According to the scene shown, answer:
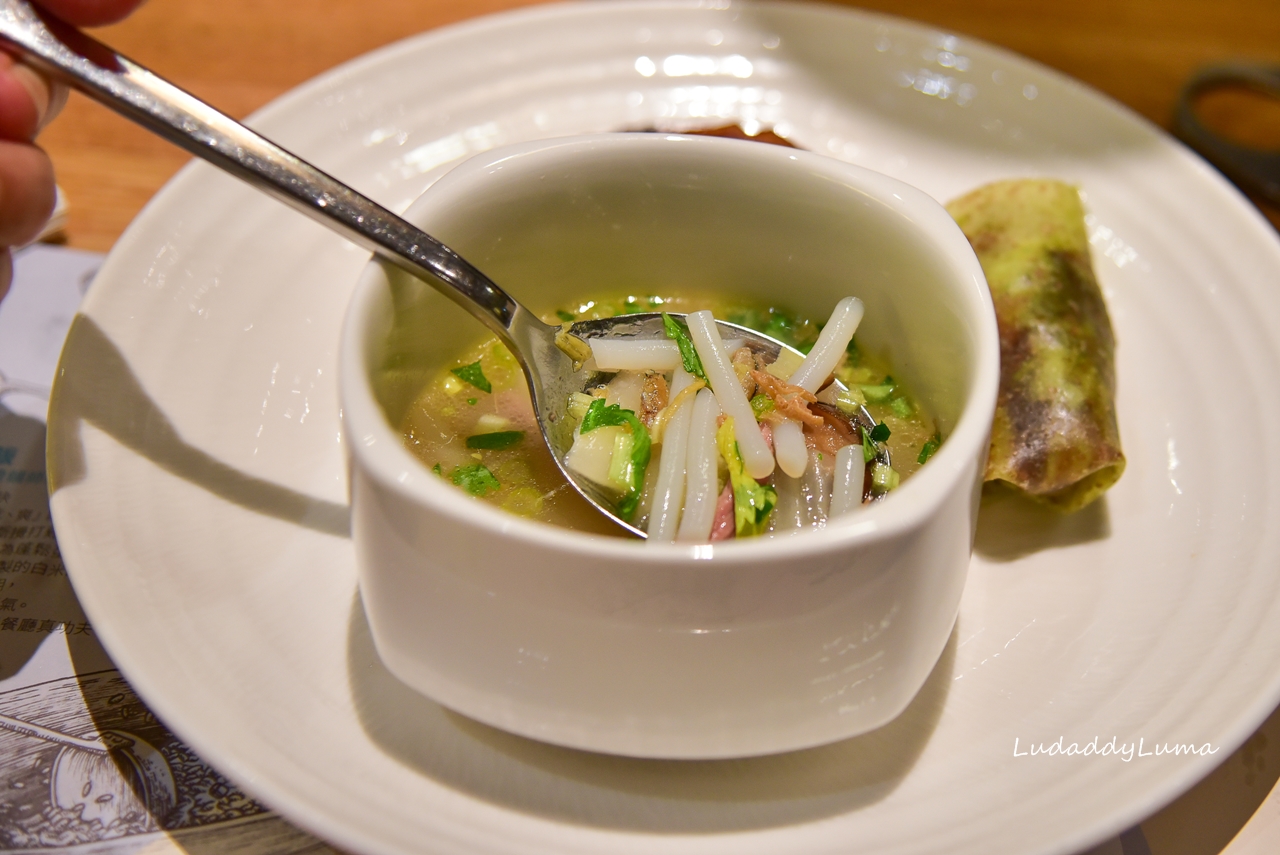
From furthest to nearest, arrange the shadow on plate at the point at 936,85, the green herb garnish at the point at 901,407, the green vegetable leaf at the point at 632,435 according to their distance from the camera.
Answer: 1. the shadow on plate at the point at 936,85
2. the green herb garnish at the point at 901,407
3. the green vegetable leaf at the point at 632,435

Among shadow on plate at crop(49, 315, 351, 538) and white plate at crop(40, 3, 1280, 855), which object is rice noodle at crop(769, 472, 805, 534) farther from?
shadow on plate at crop(49, 315, 351, 538)

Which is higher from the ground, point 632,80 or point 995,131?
point 632,80

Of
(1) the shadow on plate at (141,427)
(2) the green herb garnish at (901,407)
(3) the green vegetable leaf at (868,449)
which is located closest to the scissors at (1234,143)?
(2) the green herb garnish at (901,407)

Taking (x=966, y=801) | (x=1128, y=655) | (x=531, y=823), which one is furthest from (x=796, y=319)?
(x=531, y=823)

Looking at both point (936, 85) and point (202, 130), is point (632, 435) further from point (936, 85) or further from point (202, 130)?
point (936, 85)

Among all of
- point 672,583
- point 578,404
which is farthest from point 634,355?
point 672,583

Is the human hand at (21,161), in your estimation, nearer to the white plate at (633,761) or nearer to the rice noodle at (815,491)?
the white plate at (633,761)

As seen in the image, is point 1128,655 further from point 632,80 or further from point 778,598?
point 632,80
